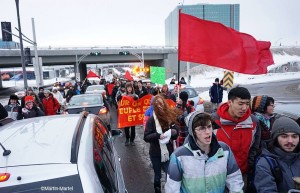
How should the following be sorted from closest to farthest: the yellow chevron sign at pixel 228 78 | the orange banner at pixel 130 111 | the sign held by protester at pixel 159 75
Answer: the orange banner at pixel 130 111 < the sign held by protester at pixel 159 75 < the yellow chevron sign at pixel 228 78

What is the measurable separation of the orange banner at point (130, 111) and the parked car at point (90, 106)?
141 cm

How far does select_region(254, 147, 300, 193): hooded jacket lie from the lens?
2520 mm

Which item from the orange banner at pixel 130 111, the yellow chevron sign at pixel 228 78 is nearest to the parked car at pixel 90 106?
the orange banner at pixel 130 111

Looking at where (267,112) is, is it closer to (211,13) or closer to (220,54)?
(220,54)

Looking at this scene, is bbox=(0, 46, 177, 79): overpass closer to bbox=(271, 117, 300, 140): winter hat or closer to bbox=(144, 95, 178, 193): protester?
bbox=(144, 95, 178, 193): protester

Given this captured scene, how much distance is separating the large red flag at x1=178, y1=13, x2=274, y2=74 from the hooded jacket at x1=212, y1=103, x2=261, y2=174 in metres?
2.31

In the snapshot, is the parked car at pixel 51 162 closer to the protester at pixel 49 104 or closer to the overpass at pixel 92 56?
the protester at pixel 49 104

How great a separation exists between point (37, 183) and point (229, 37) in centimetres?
468

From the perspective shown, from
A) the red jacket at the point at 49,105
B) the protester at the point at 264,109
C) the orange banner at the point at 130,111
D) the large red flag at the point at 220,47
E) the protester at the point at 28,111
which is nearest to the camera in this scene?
the protester at the point at 264,109

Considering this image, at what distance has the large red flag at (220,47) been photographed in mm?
5438

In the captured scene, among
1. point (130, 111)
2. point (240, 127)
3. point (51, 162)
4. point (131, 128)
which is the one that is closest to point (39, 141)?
point (51, 162)

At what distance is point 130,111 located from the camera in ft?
27.2

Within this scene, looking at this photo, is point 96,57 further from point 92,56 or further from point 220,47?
point 220,47

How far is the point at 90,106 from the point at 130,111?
1789 millimetres
